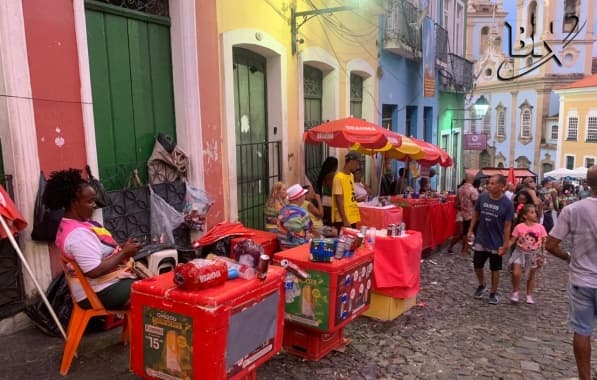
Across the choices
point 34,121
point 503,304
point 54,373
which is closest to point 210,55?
point 34,121

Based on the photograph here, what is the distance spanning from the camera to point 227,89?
674cm

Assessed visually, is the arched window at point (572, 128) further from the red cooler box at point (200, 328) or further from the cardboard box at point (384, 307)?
the red cooler box at point (200, 328)

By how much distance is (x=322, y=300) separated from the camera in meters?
4.21

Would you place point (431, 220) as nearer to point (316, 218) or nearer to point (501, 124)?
point (316, 218)

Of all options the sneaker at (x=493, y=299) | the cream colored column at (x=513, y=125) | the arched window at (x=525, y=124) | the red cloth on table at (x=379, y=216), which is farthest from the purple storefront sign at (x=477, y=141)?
the cream colored column at (x=513, y=125)

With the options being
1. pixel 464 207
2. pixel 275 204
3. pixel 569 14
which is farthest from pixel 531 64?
pixel 275 204

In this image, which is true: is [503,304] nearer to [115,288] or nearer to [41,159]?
[115,288]

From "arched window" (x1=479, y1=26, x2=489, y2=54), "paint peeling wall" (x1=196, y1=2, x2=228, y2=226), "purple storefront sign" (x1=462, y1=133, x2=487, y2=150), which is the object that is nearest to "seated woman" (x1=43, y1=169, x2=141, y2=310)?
"paint peeling wall" (x1=196, y1=2, x2=228, y2=226)

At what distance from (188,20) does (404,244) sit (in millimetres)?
3787

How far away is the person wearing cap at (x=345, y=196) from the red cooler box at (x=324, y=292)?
2.55 metres

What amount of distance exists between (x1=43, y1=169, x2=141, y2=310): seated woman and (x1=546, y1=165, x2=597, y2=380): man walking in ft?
11.6

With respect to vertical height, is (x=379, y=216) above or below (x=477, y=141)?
below

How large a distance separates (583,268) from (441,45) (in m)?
14.0

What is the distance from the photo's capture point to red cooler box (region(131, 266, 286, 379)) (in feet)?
9.60
